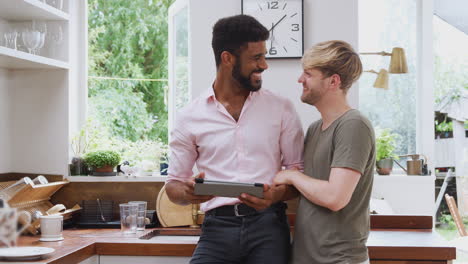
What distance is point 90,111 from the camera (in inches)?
152

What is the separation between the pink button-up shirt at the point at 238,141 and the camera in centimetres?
221

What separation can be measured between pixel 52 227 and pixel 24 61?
34.7 inches

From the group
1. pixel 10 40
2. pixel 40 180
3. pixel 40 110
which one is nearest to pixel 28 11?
pixel 10 40

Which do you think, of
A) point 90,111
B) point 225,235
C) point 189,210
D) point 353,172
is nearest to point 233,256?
point 225,235

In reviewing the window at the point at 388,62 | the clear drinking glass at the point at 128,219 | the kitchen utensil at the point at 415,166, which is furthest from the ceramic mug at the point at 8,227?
the window at the point at 388,62

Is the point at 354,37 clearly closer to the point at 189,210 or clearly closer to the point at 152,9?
the point at 189,210

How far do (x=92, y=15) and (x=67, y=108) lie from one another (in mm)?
2190

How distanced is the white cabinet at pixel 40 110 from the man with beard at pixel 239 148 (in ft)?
4.52

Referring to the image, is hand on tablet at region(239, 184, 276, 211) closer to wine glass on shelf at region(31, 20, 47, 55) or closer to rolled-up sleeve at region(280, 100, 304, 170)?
rolled-up sleeve at region(280, 100, 304, 170)

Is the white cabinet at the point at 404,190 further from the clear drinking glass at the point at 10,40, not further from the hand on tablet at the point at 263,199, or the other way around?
the clear drinking glass at the point at 10,40

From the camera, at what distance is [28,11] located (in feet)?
10.5

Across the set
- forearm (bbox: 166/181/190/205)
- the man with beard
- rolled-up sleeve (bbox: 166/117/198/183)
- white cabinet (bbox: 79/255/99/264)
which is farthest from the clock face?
white cabinet (bbox: 79/255/99/264)

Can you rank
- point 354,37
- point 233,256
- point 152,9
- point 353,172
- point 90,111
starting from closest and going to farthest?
point 353,172 < point 233,256 < point 354,37 < point 90,111 < point 152,9

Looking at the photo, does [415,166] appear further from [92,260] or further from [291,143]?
[92,260]
